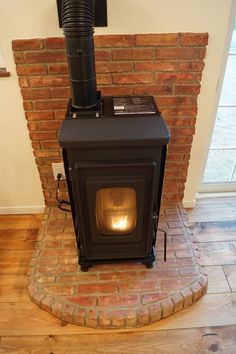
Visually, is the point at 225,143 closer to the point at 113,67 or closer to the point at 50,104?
the point at 113,67

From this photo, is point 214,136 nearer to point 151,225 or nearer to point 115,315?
point 151,225

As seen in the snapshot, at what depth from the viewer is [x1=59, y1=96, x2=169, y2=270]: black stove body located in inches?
39.8

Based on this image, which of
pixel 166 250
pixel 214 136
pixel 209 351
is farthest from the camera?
pixel 214 136

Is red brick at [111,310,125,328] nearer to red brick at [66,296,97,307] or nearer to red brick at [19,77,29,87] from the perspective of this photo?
red brick at [66,296,97,307]

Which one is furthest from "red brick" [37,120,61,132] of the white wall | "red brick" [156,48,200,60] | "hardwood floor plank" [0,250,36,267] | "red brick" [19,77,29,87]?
"hardwood floor plank" [0,250,36,267]

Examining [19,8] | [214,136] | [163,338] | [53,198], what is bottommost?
[163,338]

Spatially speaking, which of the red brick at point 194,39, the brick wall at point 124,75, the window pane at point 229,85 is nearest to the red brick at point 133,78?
the brick wall at point 124,75

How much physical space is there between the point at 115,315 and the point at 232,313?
1.97ft

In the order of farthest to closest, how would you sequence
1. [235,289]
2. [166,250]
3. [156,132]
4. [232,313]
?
1. [166,250]
2. [235,289]
3. [232,313]
4. [156,132]

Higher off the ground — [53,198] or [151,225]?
[151,225]

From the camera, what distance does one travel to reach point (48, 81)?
1.39 metres

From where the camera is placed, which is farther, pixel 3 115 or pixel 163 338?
pixel 3 115

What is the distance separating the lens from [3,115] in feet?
4.96

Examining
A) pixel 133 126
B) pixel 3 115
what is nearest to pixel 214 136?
pixel 133 126
